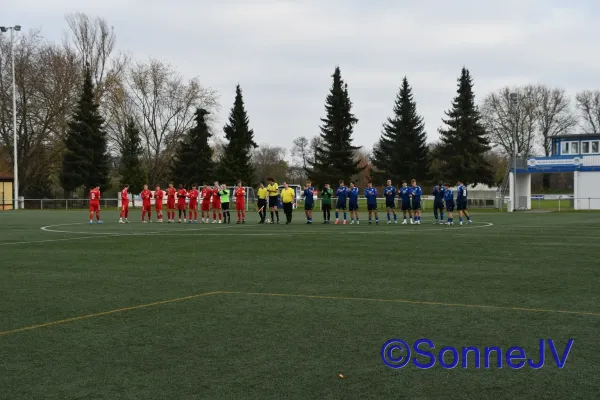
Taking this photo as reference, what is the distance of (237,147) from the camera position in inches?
2982

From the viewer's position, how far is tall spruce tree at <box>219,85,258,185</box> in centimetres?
7375

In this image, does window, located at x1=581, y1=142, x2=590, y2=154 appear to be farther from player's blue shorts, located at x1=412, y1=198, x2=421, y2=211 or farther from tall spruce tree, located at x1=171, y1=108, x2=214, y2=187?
player's blue shorts, located at x1=412, y1=198, x2=421, y2=211

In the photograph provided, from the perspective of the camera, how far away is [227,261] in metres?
14.6

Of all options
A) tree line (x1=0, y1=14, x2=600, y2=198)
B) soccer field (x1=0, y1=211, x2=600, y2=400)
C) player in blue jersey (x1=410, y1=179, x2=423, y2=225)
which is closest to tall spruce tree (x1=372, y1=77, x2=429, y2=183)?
tree line (x1=0, y1=14, x2=600, y2=198)

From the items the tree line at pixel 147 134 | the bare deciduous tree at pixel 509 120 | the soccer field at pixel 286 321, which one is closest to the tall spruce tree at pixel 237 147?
the tree line at pixel 147 134

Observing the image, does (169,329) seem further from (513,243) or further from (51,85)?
(51,85)

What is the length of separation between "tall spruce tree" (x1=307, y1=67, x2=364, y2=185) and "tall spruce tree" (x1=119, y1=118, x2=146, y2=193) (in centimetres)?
1671

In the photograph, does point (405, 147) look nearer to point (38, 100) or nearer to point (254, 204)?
point (254, 204)

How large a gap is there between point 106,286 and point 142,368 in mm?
5182

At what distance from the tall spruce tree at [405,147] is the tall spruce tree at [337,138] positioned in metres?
3.59

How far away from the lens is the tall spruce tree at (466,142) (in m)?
68.9

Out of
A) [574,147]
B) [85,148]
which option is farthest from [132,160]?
[574,147]

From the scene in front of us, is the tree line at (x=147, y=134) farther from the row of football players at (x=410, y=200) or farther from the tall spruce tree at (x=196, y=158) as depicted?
the row of football players at (x=410, y=200)

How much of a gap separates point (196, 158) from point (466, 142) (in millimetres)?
26968
